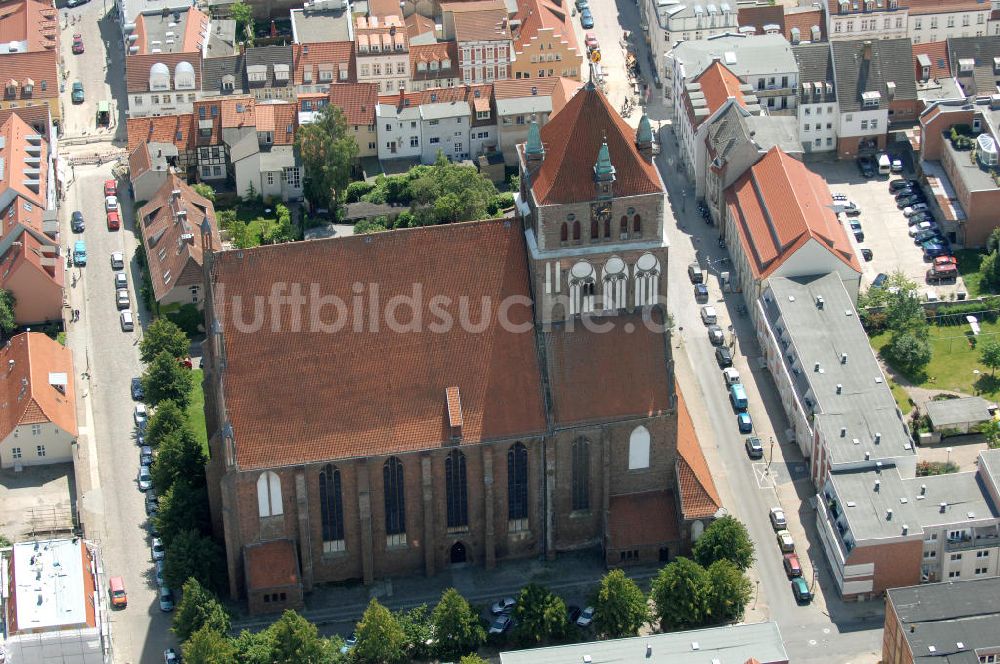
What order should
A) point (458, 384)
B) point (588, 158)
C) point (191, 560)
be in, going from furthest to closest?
1. point (191, 560)
2. point (458, 384)
3. point (588, 158)

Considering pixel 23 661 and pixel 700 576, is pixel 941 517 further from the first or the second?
pixel 23 661

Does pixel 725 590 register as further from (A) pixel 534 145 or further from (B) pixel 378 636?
(A) pixel 534 145

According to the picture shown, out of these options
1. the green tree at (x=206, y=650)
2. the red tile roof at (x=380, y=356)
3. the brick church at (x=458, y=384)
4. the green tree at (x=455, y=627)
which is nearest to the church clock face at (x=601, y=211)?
the brick church at (x=458, y=384)

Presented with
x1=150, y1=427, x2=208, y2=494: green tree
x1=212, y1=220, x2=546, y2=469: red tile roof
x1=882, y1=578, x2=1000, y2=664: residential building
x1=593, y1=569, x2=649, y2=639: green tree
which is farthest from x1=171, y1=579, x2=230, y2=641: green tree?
x1=882, y1=578, x2=1000, y2=664: residential building

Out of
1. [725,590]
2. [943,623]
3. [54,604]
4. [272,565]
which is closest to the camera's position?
[943,623]

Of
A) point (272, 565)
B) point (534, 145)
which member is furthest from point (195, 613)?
point (534, 145)

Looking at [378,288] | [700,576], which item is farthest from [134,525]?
[700,576]

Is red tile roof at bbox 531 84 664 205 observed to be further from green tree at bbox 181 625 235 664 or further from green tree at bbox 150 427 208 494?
green tree at bbox 181 625 235 664
